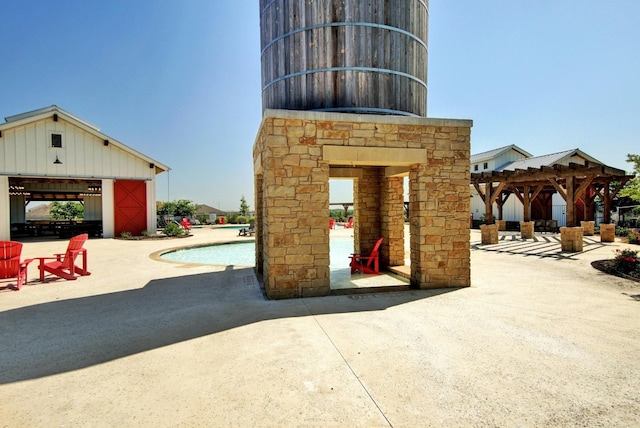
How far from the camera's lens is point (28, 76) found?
14.0m

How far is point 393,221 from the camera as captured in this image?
25.2ft

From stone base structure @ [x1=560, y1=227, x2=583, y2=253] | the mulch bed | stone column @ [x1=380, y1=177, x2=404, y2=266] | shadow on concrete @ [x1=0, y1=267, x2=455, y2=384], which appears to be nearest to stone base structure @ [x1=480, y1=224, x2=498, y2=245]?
stone base structure @ [x1=560, y1=227, x2=583, y2=253]

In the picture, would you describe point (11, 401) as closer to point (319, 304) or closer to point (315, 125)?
point (319, 304)

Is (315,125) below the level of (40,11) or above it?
below

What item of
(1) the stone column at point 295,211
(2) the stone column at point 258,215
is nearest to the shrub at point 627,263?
(1) the stone column at point 295,211

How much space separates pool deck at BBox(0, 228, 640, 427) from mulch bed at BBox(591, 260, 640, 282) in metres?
1.16

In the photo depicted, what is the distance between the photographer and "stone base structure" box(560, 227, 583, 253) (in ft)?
32.7

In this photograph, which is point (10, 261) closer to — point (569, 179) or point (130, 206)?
point (130, 206)

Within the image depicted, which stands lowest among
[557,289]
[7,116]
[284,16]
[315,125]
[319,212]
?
[557,289]

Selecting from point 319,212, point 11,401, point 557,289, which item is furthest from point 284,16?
point 557,289

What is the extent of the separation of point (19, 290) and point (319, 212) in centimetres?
602

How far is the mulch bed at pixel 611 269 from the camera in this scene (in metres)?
6.45

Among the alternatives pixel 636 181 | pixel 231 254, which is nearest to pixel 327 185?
pixel 231 254

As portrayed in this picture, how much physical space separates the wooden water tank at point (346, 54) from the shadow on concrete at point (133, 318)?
366 cm
